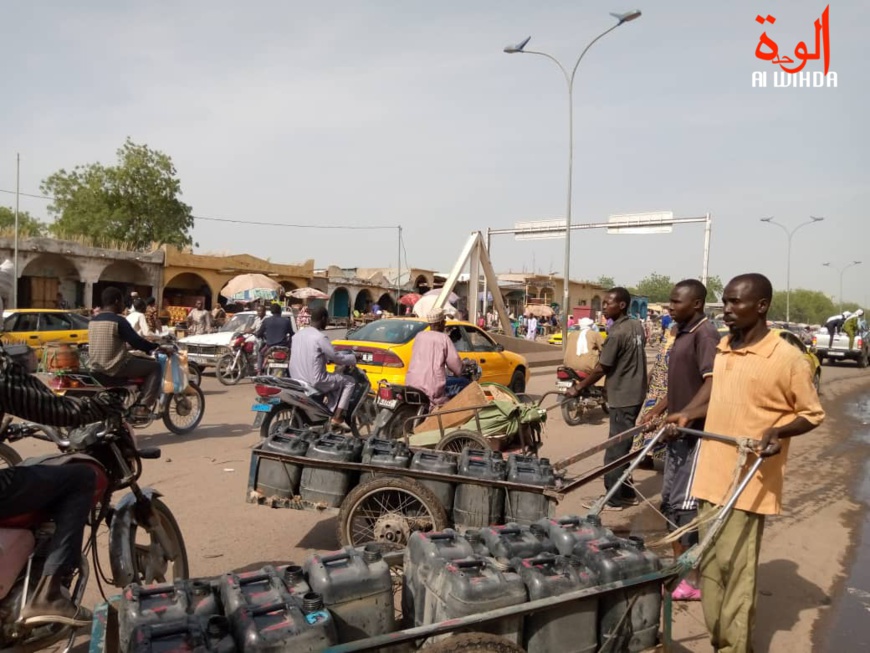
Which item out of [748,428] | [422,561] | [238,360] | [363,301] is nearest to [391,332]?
[238,360]

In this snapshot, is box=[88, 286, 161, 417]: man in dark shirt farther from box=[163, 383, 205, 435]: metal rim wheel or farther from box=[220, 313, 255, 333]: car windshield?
box=[220, 313, 255, 333]: car windshield

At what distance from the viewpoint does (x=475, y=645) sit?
7.42 feet

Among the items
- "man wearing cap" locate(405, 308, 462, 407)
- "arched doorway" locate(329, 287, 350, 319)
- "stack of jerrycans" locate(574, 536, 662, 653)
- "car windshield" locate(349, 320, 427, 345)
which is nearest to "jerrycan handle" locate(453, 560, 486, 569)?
"stack of jerrycans" locate(574, 536, 662, 653)

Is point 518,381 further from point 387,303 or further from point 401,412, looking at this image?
point 387,303

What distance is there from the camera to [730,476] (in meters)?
3.14

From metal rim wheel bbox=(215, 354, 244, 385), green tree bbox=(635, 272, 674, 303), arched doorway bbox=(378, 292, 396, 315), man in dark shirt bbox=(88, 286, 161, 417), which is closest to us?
man in dark shirt bbox=(88, 286, 161, 417)

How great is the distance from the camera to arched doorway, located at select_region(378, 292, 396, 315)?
4200cm

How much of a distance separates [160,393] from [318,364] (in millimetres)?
2430

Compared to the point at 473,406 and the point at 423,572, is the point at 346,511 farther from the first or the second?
the point at 473,406

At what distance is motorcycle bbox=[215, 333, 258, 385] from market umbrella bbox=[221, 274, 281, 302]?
45.9ft

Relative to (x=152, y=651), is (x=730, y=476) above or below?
above

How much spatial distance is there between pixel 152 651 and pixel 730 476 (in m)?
2.64

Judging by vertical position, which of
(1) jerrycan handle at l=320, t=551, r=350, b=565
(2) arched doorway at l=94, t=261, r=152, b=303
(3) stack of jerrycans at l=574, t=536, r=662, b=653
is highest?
(2) arched doorway at l=94, t=261, r=152, b=303

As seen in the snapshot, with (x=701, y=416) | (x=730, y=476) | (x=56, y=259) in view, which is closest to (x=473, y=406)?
(x=701, y=416)
